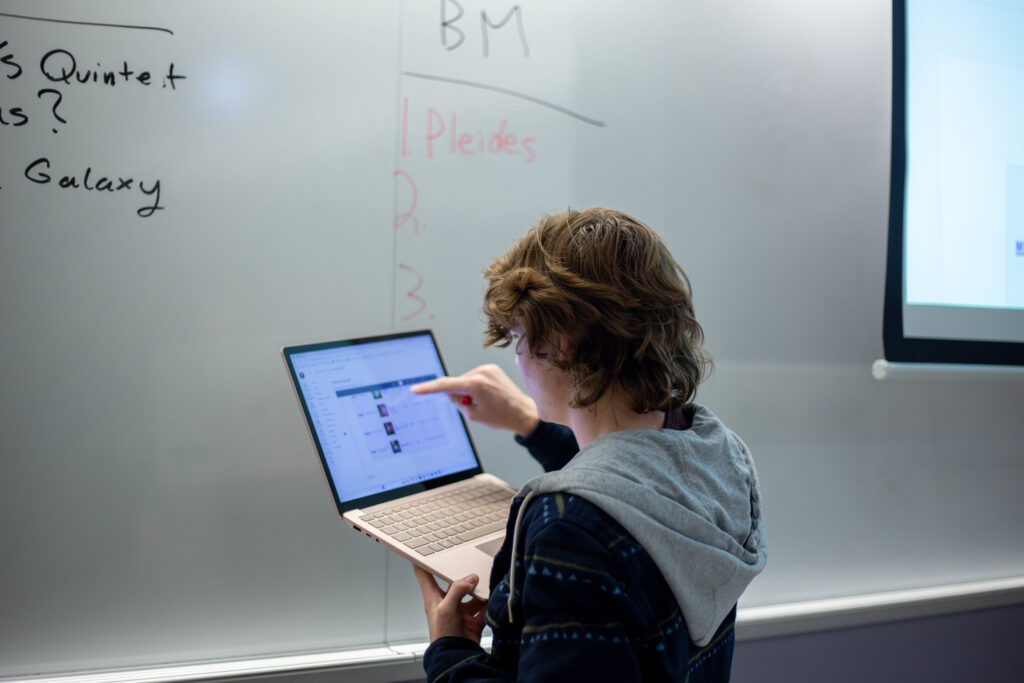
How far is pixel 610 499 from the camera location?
586 millimetres

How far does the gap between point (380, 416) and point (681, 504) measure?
48cm

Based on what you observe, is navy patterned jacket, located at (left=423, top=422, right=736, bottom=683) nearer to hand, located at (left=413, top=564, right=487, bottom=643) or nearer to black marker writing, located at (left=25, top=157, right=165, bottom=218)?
hand, located at (left=413, top=564, right=487, bottom=643)

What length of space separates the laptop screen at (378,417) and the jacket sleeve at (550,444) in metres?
0.10

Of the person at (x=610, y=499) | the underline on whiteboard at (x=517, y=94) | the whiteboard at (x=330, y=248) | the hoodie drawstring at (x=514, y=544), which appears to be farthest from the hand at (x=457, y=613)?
the underline on whiteboard at (x=517, y=94)

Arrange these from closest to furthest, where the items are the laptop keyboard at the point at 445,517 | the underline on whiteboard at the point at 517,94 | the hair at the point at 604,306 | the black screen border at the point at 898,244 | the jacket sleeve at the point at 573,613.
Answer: the jacket sleeve at the point at 573,613, the hair at the point at 604,306, the laptop keyboard at the point at 445,517, the underline on whiteboard at the point at 517,94, the black screen border at the point at 898,244

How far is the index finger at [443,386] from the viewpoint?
980 millimetres

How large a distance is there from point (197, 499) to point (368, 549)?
0.27 metres

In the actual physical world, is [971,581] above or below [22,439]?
below

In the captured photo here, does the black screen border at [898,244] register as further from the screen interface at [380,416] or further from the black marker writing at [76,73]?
the black marker writing at [76,73]

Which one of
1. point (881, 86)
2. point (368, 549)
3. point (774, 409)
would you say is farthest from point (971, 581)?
point (368, 549)

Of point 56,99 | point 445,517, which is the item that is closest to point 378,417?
point 445,517

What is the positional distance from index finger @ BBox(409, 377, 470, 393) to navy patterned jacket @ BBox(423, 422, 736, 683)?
36 centimetres

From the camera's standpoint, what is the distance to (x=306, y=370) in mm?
929

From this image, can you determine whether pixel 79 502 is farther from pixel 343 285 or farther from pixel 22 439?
pixel 343 285
